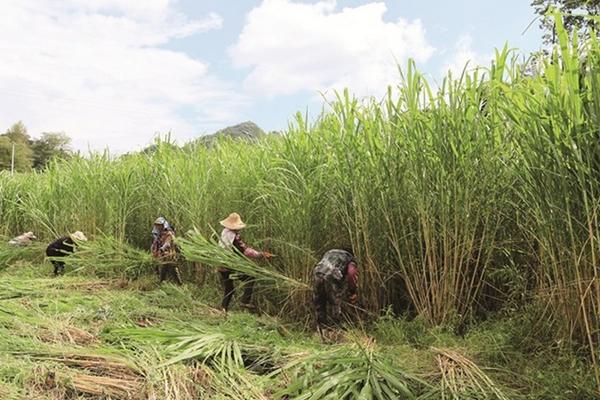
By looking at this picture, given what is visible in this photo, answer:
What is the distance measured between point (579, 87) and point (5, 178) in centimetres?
1121

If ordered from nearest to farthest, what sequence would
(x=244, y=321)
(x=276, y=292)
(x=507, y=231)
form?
(x=507, y=231) → (x=244, y=321) → (x=276, y=292)

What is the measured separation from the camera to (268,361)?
123 inches

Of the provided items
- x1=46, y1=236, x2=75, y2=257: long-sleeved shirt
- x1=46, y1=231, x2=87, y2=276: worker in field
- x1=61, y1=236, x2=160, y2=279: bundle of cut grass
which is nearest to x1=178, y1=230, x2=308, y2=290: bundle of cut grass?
x1=61, y1=236, x2=160, y2=279: bundle of cut grass

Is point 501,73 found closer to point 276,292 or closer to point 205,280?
point 276,292

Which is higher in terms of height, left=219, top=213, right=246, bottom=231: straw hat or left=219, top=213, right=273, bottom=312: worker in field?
left=219, top=213, right=246, bottom=231: straw hat

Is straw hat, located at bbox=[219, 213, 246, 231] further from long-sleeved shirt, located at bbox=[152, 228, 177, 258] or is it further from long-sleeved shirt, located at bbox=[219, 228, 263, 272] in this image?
long-sleeved shirt, located at bbox=[152, 228, 177, 258]

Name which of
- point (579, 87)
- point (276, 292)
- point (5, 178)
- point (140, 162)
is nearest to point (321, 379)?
point (579, 87)

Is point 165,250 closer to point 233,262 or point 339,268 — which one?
point 233,262

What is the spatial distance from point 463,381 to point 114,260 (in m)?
4.90

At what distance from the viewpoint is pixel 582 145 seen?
7.58 ft

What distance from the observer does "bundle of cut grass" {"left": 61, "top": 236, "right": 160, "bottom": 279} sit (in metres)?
6.13

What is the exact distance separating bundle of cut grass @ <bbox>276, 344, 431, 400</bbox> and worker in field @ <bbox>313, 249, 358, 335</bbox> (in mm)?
944

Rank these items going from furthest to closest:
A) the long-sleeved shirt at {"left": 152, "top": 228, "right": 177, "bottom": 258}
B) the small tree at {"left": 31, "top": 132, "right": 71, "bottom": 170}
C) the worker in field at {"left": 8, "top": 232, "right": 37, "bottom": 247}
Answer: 1. the small tree at {"left": 31, "top": 132, "right": 71, "bottom": 170}
2. the worker in field at {"left": 8, "top": 232, "right": 37, "bottom": 247}
3. the long-sleeved shirt at {"left": 152, "top": 228, "right": 177, "bottom": 258}

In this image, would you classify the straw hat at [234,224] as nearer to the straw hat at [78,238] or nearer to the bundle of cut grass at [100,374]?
the bundle of cut grass at [100,374]
